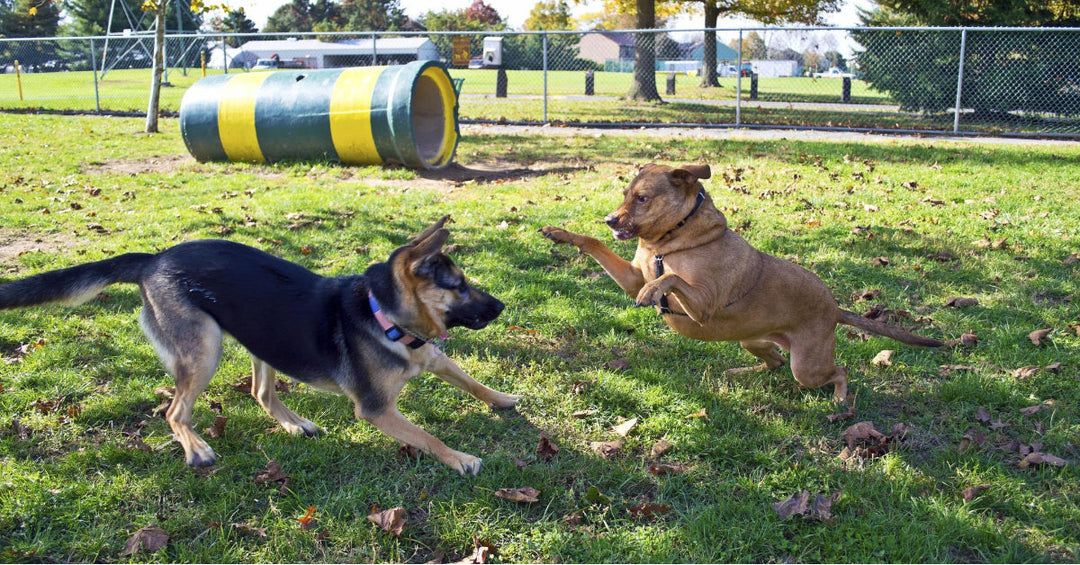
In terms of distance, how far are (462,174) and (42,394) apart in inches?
300

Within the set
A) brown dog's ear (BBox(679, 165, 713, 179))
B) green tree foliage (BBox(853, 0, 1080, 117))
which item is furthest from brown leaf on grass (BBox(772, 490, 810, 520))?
green tree foliage (BBox(853, 0, 1080, 117))

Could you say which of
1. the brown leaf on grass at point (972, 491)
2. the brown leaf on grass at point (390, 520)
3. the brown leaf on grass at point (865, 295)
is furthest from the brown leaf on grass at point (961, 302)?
the brown leaf on grass at point (390, 520)

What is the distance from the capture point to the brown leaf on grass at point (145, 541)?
129 inches

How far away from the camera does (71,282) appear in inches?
151

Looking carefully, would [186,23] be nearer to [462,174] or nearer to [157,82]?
[157,82]

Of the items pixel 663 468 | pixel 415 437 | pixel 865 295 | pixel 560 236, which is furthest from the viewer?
pixel 865 295

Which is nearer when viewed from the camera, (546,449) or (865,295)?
(546,449)

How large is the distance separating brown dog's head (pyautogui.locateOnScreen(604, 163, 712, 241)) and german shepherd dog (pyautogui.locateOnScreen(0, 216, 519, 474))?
1047mm

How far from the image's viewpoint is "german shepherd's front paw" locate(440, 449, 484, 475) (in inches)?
152

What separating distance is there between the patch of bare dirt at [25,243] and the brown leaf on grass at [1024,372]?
26.3 ft

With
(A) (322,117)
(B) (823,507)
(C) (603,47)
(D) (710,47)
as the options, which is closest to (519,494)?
(B) (823,507)

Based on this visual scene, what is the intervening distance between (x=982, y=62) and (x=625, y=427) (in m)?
18.1

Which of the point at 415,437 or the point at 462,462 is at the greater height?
the point at 415,437

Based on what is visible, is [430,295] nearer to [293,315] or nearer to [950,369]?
[293,315]
